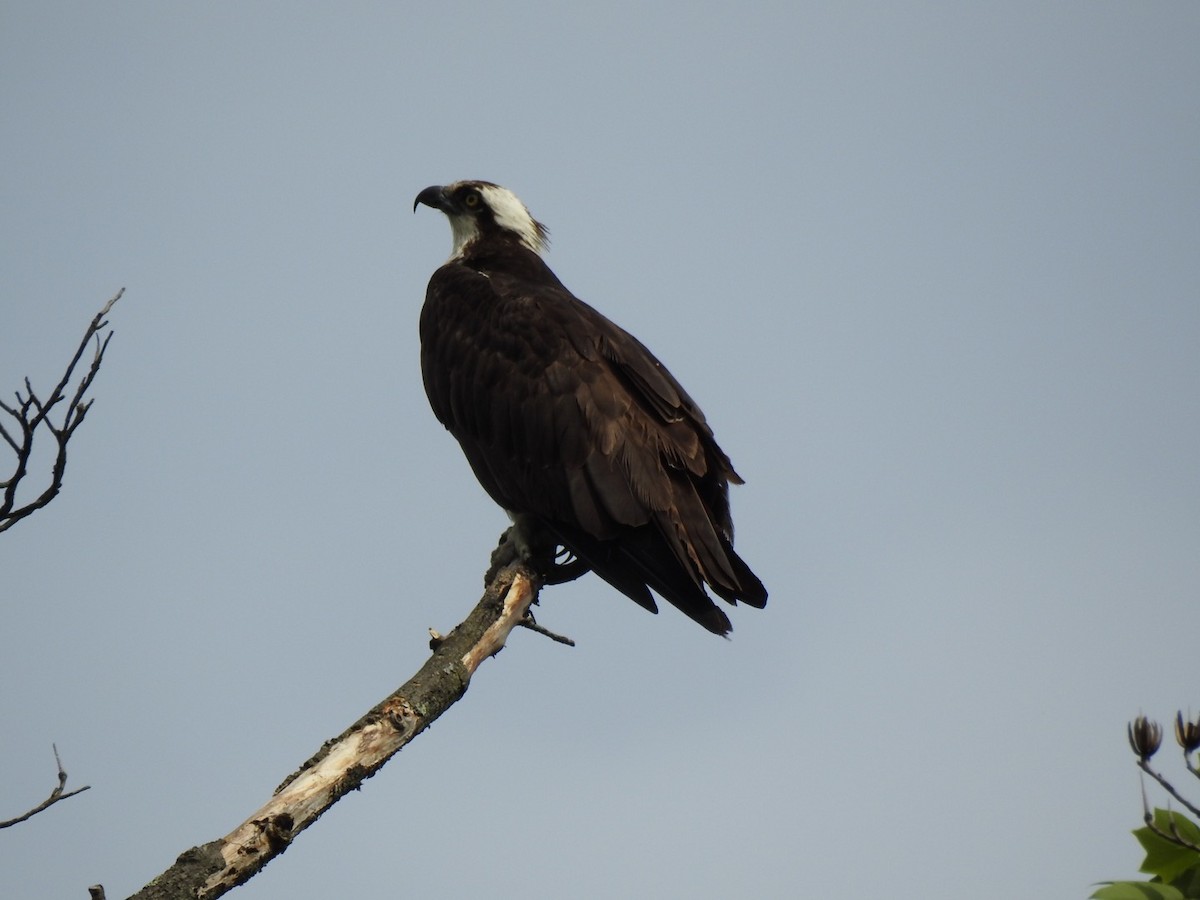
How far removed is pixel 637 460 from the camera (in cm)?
680

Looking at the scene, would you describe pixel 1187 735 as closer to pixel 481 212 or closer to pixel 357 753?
pixel 357 753

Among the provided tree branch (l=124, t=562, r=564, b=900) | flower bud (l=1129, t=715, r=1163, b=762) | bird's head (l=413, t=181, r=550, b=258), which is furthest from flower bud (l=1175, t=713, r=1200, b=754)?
bird's head (l=413, t=181, r=550, b=258)

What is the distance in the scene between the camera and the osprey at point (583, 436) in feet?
21.4

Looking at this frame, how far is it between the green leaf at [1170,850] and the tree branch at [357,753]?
2.52 metres

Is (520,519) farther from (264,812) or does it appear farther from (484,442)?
(264,812)

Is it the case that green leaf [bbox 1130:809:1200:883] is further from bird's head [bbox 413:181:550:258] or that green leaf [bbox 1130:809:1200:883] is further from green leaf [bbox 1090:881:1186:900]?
bird's head [bbox 413:181:550:258]

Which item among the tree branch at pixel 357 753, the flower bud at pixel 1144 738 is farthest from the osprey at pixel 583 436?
the flower bud at pixel 1144 738

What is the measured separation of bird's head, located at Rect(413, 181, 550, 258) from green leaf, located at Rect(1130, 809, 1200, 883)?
261 inches

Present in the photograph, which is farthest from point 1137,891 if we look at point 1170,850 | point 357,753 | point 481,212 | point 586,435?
point 481,212

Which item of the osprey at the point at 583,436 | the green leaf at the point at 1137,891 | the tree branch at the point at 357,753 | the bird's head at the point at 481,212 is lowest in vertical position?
the green leaf at the point at 1137,891

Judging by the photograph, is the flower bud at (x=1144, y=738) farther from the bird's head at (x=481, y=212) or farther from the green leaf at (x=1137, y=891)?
the bird's head at (x=481, y=212)

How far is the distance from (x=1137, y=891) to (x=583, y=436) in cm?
452

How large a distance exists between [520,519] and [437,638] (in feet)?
5.60

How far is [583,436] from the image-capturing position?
695cm
